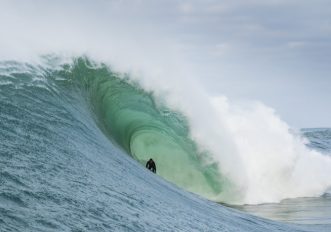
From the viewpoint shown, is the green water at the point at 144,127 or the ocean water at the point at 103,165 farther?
the green water at the point at 144,127

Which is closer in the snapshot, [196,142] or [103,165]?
[103,165]

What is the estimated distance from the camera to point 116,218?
6773 mm

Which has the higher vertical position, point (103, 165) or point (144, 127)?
point (144, 127)

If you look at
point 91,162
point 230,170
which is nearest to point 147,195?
point 91,162

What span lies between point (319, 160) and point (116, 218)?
16252 millimetres

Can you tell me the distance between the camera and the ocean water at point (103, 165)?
21.3ft

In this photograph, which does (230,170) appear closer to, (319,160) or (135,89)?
(135,89)

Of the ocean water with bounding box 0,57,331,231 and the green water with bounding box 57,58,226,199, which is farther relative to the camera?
the green water with bounding box 57,58,226,199

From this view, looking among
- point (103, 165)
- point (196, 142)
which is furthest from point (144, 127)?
point (103, 165)

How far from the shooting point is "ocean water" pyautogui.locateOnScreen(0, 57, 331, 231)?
6504mm

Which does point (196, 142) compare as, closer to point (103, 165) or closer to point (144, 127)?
point (144, 127)

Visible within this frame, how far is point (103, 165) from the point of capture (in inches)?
373

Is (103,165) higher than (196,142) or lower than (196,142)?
lower

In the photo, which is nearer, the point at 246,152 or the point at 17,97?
the point at 17,97
